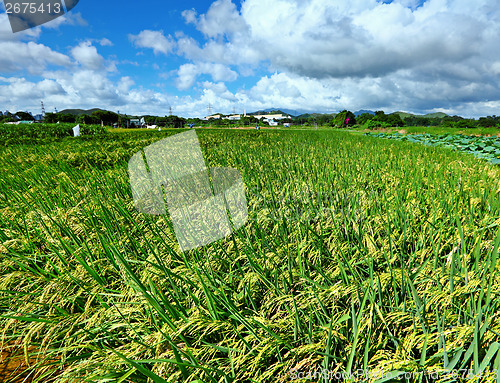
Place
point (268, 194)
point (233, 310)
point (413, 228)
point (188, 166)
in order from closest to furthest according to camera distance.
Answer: point (233, 310) < point (413, 228) < point (268, 194) < point (188, 166)

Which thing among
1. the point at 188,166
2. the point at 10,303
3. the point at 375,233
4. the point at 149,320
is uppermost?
the point at 188,166

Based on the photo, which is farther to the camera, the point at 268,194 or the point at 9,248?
the point at 268,194

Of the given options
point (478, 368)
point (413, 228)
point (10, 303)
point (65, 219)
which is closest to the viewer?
point (478, 368)

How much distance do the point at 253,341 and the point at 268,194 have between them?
1.45 metres

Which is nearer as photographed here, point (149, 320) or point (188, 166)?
point (149, 320)

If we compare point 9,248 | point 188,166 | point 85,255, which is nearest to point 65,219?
point 9,248

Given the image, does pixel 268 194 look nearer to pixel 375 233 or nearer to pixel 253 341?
pixel 375 233

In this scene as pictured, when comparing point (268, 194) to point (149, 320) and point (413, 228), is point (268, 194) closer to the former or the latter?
point (413, 228)

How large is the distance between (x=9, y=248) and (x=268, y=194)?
1.94 metres

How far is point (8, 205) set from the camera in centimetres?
245

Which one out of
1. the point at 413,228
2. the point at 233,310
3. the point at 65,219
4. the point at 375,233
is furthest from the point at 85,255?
the point at 413,228

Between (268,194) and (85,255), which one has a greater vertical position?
(268,194)

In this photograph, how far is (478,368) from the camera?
0.77 m

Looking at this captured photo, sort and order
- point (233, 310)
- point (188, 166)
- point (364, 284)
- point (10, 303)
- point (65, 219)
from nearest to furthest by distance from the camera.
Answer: point (233, 310) < point (364, 284) < point (10, 303) < point (65, 219) < point (188, 166)
